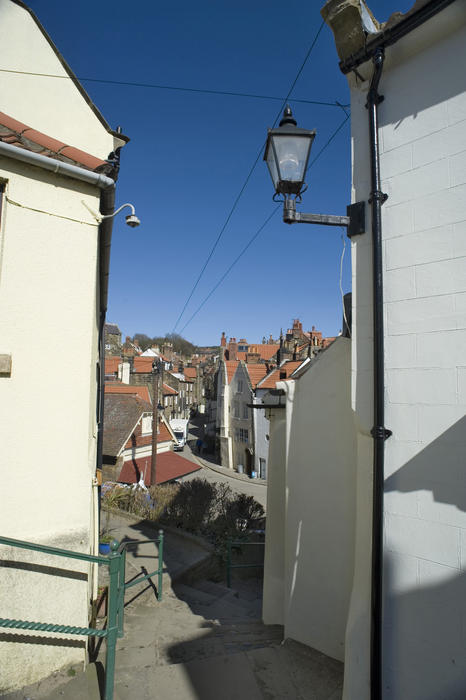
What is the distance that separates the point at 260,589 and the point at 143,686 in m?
7.22

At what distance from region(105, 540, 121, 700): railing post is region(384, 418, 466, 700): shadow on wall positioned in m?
2.10

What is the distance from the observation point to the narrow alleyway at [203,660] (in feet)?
10.9

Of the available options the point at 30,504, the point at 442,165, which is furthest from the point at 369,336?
the point at 30,504

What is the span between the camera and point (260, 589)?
31.8 feet

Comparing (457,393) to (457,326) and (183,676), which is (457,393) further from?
(183,676)

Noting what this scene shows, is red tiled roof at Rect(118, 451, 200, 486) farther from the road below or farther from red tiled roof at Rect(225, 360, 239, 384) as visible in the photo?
red tiled roof at Rect(225, 360, 239, 384)

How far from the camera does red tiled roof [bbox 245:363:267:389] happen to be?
29.4m

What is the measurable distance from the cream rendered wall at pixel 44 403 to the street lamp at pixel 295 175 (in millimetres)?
1887

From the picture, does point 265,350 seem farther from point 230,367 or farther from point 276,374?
point 276,374

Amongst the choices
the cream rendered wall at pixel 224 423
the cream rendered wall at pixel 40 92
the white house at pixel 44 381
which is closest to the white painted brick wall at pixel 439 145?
the white house at pixel 44 381

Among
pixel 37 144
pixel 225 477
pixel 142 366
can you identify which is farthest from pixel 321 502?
pixel 142 366

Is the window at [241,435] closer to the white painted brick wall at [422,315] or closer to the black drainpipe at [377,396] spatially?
the black drainpipe at [377,396]

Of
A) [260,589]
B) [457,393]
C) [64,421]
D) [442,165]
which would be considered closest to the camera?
[457,393]

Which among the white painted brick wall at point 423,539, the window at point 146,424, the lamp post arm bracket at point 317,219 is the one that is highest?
the lamp post arm bracket at point 317,219
